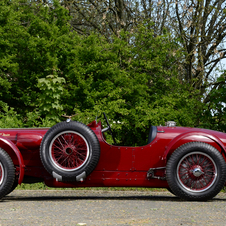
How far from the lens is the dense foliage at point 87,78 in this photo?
1254 cm

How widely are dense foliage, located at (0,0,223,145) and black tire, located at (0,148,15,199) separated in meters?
5.73

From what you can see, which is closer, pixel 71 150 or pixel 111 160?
pixel 71 150

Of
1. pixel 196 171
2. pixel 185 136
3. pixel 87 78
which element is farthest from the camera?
pixel 87 78

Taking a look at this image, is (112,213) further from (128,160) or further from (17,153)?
(17,153)

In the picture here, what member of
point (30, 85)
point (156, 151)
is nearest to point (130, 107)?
point (30, 85)

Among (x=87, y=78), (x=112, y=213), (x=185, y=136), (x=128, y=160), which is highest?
(x=87, y=78)

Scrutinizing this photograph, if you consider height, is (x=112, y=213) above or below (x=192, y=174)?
below

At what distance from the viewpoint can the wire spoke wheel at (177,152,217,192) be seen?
618 centimetres

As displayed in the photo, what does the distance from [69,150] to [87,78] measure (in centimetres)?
692

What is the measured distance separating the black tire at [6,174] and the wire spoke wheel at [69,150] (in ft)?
2.25

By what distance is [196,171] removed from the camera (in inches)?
240

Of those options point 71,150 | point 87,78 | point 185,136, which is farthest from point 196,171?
point 87,78

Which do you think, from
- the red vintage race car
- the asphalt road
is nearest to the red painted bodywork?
the red vintage race car

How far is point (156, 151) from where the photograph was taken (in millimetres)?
6492
